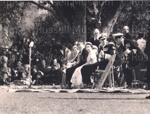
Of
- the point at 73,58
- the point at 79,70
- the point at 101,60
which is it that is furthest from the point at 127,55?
the point at 73,58

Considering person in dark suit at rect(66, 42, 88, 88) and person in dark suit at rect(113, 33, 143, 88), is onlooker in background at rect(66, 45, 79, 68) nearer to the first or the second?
person in dark suit at rect(66, 42, 88, 88)

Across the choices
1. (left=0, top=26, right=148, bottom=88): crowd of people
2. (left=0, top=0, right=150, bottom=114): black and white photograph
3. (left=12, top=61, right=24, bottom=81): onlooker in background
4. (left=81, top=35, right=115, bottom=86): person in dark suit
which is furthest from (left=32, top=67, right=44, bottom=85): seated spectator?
(left=81, top=35, right=115, bottom=86): person in dark suit

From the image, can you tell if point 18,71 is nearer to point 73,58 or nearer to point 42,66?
point 42,66

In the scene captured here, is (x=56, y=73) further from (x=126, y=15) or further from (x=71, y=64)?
(x=126, y=15)

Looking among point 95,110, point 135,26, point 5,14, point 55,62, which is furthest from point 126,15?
point 95,110

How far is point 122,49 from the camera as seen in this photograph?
15.7 metres

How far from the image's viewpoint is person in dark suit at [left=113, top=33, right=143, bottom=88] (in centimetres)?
1550

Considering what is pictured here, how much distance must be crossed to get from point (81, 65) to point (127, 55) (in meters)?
1.57

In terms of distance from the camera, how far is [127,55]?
51.3 feet

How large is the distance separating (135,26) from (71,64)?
17.5 meters

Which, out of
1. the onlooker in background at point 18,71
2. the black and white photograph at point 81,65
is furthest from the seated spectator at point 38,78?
the onlooker in background at point 18,71

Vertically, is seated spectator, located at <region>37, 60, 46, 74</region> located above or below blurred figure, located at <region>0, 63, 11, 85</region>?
above

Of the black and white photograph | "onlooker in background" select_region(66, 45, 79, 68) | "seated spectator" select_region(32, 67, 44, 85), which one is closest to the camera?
the black and white photograph

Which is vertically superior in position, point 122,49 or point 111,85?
point 122,49
